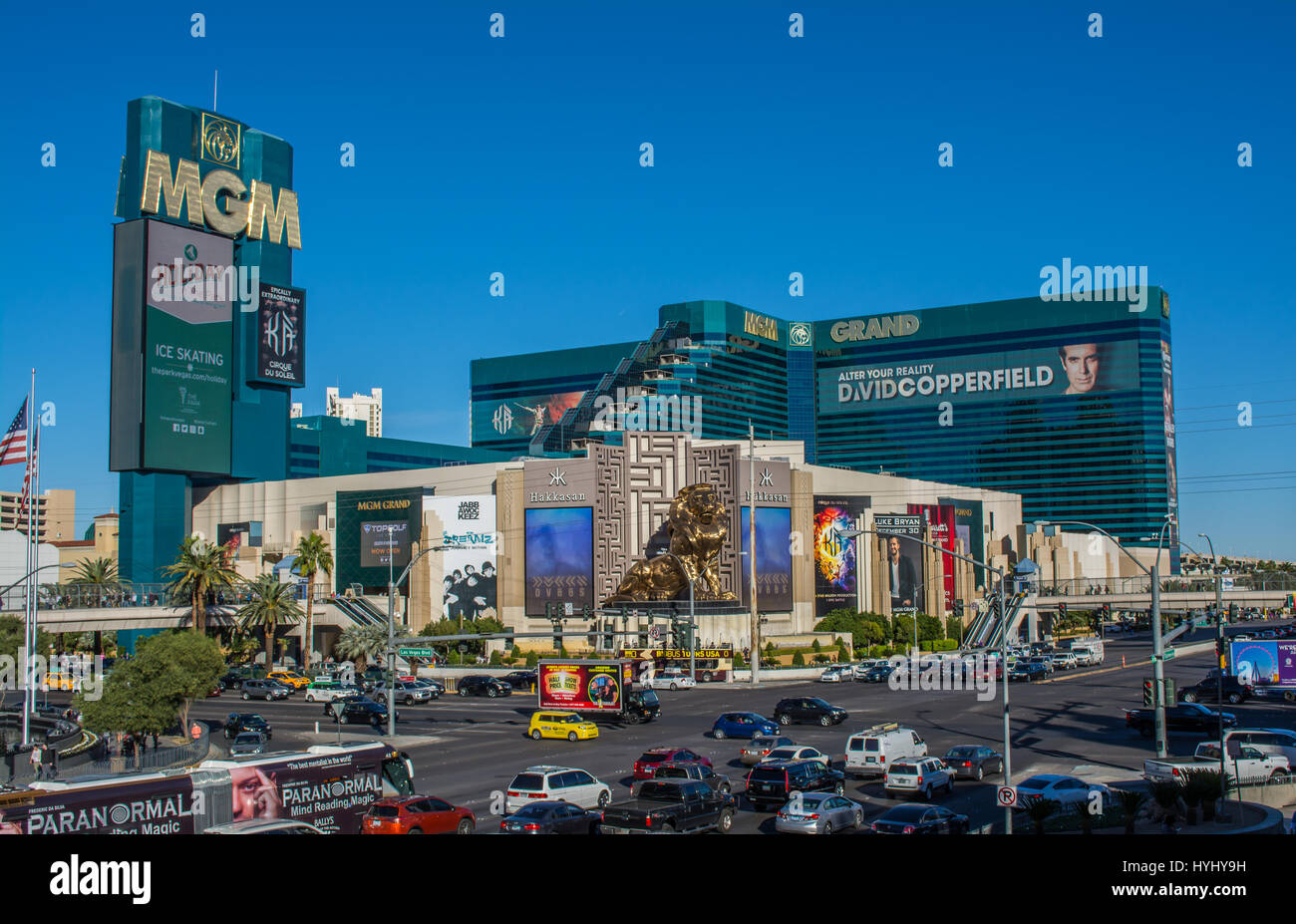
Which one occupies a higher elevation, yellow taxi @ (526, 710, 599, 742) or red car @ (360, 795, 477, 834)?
red car @ (360, 795, 477, 834)

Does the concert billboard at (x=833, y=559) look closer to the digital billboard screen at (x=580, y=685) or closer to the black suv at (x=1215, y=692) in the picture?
the black suv at (x=1215, y=692)

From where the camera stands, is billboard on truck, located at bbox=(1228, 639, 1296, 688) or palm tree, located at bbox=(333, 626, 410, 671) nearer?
billboard on truck, located at bbox=(1228, 639, 1296, 688)

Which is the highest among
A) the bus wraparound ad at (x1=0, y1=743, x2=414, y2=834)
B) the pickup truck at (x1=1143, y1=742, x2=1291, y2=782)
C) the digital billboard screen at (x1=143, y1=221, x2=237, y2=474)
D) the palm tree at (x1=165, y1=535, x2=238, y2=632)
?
the digital billboard screen at (x1=143, y1=221, x2=237, y2=474)

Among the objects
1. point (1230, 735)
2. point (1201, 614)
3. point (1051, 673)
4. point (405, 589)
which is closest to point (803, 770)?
point (1230, 735)

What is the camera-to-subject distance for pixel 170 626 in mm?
86188

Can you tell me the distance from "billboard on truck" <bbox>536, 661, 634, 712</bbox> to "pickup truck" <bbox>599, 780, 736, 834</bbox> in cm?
2402

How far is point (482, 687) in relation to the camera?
235 feet

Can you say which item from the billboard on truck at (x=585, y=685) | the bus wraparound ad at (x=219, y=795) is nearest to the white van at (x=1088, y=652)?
the billboard on truck at (x=585, y=685)

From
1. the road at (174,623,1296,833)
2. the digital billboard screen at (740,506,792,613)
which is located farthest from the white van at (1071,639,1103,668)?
the digital billboard screen at (740,506,792,613)

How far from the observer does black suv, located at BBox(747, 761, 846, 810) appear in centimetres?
3173

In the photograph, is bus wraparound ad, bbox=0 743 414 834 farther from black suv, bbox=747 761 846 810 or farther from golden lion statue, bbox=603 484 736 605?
golden lion statue, bbox=603 484 736 605

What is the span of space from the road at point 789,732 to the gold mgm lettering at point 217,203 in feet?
212

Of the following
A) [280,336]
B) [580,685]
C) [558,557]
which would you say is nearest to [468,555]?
[558,557]
